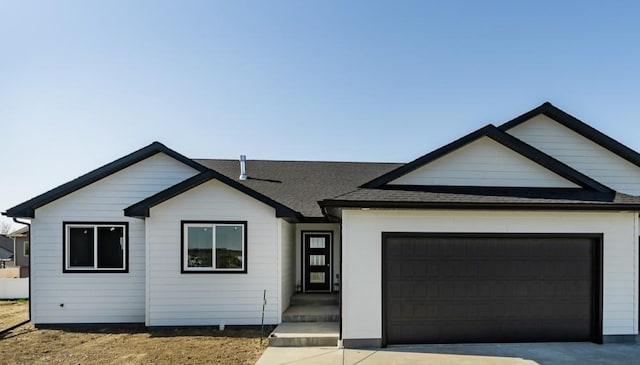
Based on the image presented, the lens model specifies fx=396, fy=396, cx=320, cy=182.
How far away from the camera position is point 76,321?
33.5 ft

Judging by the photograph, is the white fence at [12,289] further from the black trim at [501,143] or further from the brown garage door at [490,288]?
the brown garage door at [490,288]

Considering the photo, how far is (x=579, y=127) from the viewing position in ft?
32.3

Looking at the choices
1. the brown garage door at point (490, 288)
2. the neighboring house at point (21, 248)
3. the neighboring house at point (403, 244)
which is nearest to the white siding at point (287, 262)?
the neighboring house at point (403, 244)

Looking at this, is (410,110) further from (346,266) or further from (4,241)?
(4,241)

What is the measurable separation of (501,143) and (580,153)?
272cm

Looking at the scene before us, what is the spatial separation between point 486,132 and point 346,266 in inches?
169

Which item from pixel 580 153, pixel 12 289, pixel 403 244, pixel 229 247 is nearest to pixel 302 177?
pixel 229 247

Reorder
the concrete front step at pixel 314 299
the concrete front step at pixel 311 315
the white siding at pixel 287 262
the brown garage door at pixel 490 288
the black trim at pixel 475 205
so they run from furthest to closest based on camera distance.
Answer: the concrete front step at pixel 314 299 → the white siding at pixel 287 262 → the concrete front step at pixel 311 315 → the brown garage door at pixel 490 288 → the black trim at pixel 475 205

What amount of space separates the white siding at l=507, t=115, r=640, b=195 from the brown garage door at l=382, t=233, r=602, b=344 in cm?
236

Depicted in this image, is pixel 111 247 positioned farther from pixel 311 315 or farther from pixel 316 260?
pixel 316 260

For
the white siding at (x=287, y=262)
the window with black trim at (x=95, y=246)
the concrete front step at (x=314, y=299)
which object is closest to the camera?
the white siding at (x=287, y=262)

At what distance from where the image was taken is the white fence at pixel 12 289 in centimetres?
1468

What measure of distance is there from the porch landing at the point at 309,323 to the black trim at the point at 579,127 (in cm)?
646

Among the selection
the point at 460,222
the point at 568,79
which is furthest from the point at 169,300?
the point at 568,79
